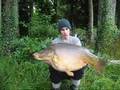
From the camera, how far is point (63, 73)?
9281mm

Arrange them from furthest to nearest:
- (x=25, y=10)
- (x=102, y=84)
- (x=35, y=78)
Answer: (x=25, y=10) → (x=35, y=78) → (x=102, y=84)

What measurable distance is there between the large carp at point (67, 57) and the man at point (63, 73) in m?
0.68

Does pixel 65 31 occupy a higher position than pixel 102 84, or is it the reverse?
pixel 65 31

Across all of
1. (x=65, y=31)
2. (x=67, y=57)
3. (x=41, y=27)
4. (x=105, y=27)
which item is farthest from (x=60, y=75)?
(x=41, y=27)

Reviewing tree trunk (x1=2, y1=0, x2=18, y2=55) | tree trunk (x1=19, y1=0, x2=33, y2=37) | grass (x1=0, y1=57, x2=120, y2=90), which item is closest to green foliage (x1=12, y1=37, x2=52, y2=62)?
tree trunk (x1=2, y1=0, x2=18, y2=55)

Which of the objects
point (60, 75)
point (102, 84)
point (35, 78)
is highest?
point (60, 75)

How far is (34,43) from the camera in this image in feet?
41.2

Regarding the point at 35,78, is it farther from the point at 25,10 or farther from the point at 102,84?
the point at 25,10

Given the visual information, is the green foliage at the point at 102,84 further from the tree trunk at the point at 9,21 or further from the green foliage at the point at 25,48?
the tree trunk at the point at 9,21

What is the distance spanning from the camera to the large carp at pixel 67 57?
783cm

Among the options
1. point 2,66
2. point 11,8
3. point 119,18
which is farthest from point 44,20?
point 2,66

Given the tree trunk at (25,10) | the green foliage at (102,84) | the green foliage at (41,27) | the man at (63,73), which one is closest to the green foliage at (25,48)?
the green foliage at (102,84)

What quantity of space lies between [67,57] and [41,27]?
46.2 feet

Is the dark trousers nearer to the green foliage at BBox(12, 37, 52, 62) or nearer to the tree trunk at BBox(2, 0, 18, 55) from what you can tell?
the green foliage at BBox(12, 37, 52, 62)
